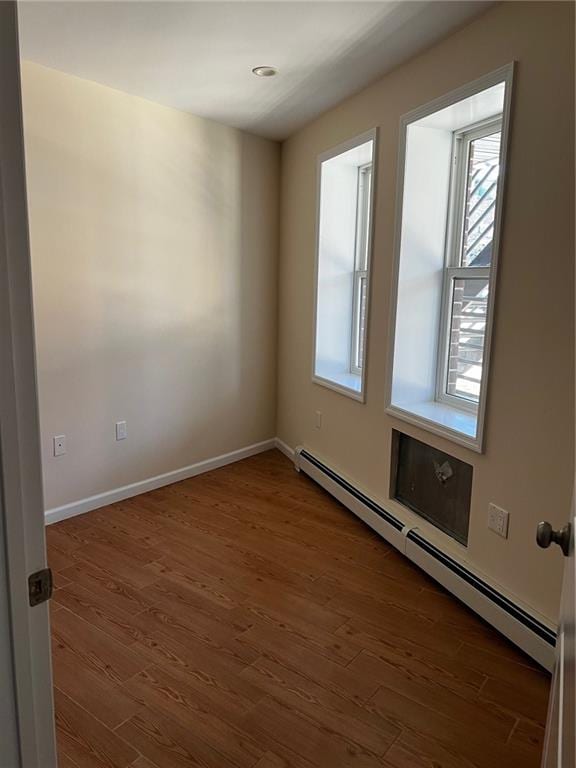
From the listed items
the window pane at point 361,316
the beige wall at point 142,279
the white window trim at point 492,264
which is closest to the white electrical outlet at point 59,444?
the beige wall at point 142,279

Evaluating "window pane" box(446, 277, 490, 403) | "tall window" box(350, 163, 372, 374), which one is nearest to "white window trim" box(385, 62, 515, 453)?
"window pane" box(446, 277, 490, 403)

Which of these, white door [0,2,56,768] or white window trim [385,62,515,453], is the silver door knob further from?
white window trim [385,62,515,453]

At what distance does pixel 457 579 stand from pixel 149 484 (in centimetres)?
210

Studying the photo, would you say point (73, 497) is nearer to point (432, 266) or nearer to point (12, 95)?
point (432, 266)

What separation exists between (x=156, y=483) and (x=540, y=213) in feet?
9.21

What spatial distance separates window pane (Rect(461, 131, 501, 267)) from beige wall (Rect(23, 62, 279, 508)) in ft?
5.61

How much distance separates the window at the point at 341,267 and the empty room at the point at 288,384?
0.7 inches

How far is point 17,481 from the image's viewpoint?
0.77 m

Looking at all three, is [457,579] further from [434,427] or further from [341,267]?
[341,267]

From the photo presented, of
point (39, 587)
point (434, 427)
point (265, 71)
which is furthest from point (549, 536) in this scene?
point (265, 71)

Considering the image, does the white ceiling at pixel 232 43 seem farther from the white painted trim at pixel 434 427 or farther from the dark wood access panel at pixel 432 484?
the dark wood access panel at pixel 432 484

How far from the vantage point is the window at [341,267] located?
3.44 metres

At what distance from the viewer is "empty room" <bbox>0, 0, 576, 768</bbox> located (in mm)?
1617

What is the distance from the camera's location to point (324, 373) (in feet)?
12.0
